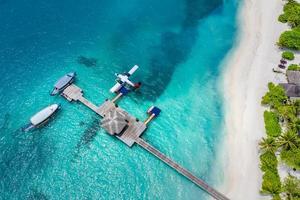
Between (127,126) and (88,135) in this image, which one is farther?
(127,126)

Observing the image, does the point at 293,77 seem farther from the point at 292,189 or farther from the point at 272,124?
the point at 292,189

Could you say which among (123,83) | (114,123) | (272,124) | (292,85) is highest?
(292,85)

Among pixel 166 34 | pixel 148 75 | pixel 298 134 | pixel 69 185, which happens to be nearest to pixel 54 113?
pixel 69 185

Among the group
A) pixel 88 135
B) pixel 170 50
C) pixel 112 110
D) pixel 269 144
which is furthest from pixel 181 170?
pixel 170 50

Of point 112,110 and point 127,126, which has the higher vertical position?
point 112,110

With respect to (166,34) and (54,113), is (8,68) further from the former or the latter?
(166,34)

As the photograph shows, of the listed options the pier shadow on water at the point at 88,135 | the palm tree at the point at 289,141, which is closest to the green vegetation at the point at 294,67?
the palm tree at the point at 289,141

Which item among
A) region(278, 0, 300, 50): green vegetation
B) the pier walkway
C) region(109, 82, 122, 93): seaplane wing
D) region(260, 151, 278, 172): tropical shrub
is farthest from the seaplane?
region(278, 0, 300, 50): green vegetation
